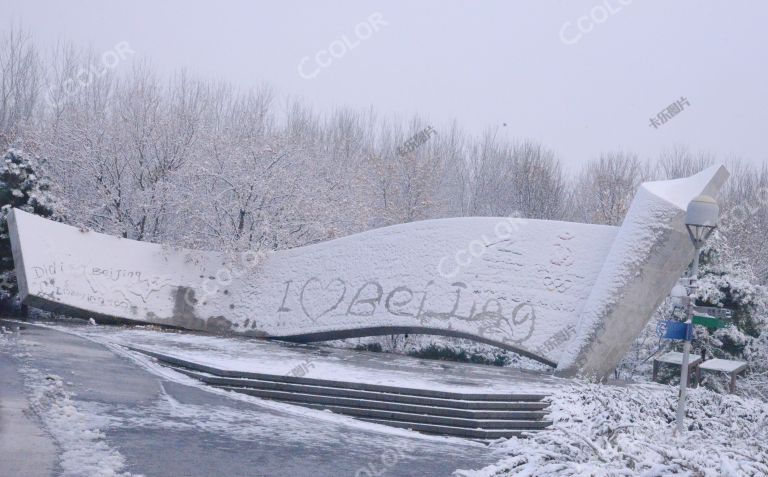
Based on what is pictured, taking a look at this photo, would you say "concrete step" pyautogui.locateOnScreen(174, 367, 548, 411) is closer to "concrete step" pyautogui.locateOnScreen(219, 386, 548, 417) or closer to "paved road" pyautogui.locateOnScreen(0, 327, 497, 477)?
"concrete step" pyautogui.locateOnScreen(219, 386, 548, 417)

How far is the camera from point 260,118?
30.5 m

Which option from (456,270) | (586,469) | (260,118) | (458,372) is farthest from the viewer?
(260,118)

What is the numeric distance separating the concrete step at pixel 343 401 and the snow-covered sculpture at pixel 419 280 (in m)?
5.14

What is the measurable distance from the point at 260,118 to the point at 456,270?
582 inches

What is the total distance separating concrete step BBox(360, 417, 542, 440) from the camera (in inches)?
435

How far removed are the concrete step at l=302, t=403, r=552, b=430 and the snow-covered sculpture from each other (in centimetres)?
463

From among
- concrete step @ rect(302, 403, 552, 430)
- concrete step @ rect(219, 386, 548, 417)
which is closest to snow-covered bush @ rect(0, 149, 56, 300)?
A: concrete step @ rect(219, 386, 548, 417)

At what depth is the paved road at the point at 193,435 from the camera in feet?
25.3

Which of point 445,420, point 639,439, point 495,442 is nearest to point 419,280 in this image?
point 445,420

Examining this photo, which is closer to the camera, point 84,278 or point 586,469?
point 586,469

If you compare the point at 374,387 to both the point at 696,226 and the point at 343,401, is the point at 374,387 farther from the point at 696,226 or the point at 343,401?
the point at 696,226

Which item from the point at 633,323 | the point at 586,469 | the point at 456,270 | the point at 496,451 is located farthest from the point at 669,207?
the point at 586,469

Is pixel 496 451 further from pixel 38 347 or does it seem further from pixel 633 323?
pixel 38 347

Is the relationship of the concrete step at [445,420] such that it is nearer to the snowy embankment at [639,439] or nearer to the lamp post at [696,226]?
the snowy embankment at [639,439]
